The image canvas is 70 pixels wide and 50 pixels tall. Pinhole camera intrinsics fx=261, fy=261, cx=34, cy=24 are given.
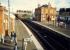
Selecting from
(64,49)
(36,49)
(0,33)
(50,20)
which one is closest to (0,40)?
(0,33)

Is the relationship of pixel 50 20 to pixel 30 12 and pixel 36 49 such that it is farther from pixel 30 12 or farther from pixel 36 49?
pixel 36 49

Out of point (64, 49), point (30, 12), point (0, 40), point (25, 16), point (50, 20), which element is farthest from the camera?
point (30, 12)

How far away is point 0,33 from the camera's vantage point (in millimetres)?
27328

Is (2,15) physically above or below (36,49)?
above

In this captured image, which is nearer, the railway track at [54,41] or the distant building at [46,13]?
the railway track at [54,41]

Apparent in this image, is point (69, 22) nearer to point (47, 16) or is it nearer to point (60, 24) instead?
point (60, 24)

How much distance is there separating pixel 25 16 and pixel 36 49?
242ft

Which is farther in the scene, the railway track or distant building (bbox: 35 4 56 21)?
distant building (bbox: 35 4 56 21)

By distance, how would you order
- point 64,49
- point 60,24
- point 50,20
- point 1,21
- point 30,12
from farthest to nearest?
point 30,12, point 50,20, point 60,24, point 1,21, point 64,49

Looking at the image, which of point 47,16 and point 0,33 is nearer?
point 0,33

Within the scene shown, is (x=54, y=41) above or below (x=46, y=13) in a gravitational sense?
above

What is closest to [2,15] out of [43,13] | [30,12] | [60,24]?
[60,24]

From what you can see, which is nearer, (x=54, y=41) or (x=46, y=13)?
(x=54, y=41)

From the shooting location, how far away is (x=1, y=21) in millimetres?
27531
